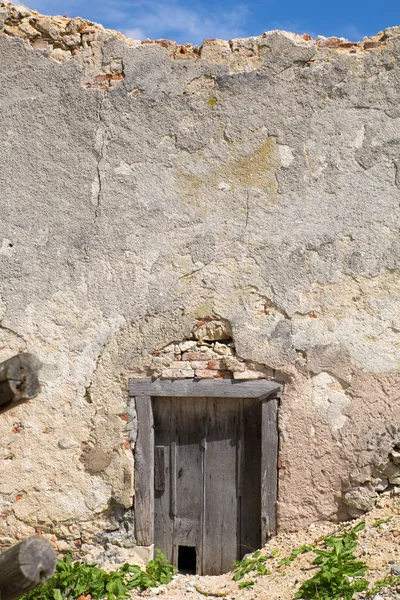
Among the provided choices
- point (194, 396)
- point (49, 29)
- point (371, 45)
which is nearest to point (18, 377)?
point (194, 396)

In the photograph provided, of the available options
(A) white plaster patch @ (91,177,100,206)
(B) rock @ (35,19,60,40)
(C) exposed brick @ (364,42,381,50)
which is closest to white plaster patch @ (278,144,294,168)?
(C) exposed brick @ (364,42,381,50)

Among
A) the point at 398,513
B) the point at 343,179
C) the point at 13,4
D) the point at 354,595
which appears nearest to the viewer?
the point at 354,595

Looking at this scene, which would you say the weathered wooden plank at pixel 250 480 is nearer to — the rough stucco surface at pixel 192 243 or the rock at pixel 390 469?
the rough stucco surface at pixel 192 243

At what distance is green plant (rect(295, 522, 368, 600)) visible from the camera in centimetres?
387

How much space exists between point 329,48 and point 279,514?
3465 millimetres

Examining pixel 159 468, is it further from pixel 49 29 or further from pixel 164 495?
pixel 49 29

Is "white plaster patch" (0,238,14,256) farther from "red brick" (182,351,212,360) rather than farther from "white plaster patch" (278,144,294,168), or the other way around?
"white plaster patch" (278,144,294,168)

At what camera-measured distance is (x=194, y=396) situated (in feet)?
16.0

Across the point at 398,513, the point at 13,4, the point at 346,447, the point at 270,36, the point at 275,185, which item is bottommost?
the point at 398,513

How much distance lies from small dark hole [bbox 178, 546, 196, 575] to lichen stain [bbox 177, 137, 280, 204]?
2.74 m

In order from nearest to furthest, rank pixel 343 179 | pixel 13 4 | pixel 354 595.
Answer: pixel 354 595
pixel 343 179
pixel 13 4

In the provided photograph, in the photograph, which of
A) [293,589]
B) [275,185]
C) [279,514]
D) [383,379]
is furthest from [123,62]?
[293,589]

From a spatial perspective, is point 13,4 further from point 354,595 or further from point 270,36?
point 354,595

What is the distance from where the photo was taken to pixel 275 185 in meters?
4.80
